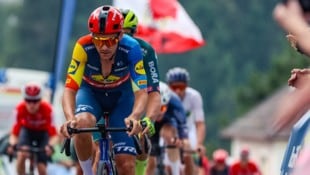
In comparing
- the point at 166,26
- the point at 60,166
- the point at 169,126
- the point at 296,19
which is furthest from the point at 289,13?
the point at 166,26

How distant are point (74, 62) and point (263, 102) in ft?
262

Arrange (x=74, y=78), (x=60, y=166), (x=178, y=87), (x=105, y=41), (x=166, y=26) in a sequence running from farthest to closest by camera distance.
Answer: (x=166, y=26) < (x=60, y=166) < (x=178, y=87) < (x=74, y=78) < (x=105, y=41)

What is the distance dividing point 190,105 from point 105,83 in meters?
6.14

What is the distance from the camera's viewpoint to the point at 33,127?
1755cm

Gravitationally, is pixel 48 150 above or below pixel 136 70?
above

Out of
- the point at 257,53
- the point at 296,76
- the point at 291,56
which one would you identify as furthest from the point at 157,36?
the point at 257,53

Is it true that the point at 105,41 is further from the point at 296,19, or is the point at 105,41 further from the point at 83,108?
the point at 296,19

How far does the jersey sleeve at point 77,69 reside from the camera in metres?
11.2

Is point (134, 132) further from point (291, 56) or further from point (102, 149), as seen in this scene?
point (291, 56)

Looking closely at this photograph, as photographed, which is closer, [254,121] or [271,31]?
[254,121]

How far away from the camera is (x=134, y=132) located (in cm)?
1060

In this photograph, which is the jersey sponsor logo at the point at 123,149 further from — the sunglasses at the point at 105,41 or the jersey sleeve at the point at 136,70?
the sunglasses at the point at 105,41

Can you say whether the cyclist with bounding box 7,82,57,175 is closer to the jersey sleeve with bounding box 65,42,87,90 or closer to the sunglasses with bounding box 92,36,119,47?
the jersey sleeve with bounding box 65,42,87,90

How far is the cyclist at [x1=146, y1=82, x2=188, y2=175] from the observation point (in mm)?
15920
